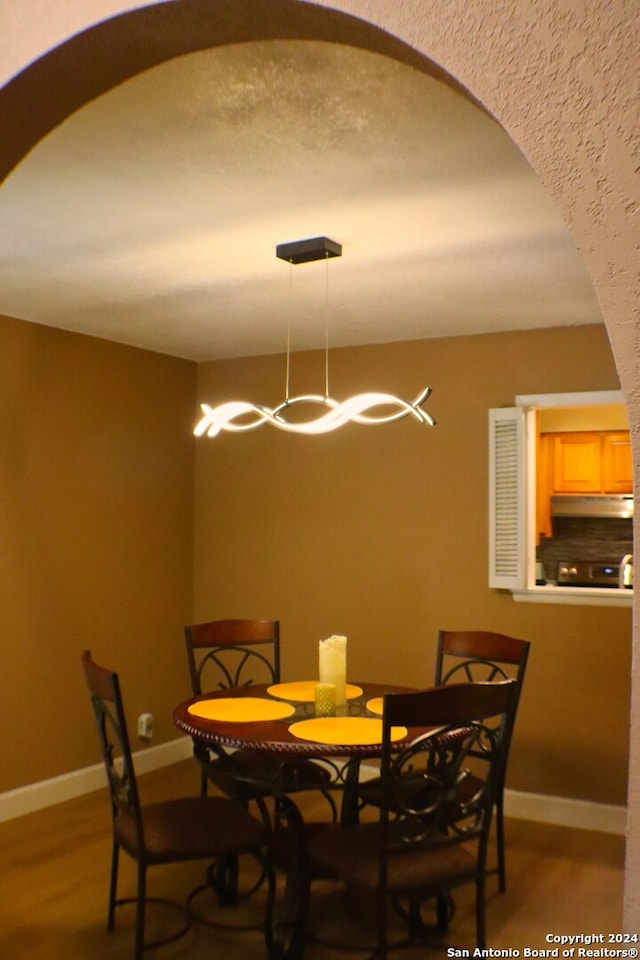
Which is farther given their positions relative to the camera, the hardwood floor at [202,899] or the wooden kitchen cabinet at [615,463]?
the wooden kitchen cabinet at [615,463]

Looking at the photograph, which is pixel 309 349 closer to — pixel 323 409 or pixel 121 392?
pixel 323 409

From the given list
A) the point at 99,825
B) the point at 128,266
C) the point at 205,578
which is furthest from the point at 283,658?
the point at 128,266

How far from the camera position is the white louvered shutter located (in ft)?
14.5

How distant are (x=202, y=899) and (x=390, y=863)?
1147 millimetres

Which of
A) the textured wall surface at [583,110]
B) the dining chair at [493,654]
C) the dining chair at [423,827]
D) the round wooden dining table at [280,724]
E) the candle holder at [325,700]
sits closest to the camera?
the textured wall surface at [583,110]

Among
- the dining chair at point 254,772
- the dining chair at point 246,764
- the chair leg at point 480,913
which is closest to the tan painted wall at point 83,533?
the dining chair at point 246,764

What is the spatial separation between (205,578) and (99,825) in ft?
5.52

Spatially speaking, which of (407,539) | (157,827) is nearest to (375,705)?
(157,827)

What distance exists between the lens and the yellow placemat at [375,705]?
3.19 meters

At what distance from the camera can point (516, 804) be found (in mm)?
4422

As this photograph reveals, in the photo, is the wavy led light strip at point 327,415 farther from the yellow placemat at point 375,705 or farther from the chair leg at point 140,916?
the chair leg at point 140,916

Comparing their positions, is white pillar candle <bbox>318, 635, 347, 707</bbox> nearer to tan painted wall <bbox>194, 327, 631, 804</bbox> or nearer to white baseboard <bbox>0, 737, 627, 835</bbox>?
tan painted wall <bbox>194, 327, 631, 804</bbox>

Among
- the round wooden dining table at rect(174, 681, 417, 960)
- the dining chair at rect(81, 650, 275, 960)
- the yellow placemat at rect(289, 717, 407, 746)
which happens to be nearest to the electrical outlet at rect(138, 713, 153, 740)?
the round wooden dining table at rect(174, 681, 417, 960)

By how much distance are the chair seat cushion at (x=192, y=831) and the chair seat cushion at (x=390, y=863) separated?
0.25 m
